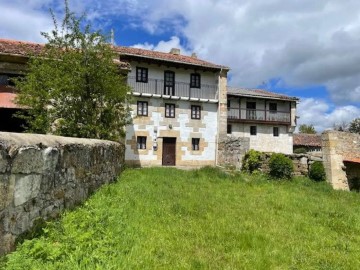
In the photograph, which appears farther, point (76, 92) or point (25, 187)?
point (76, 92)

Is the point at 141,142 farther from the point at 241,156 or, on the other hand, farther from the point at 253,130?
the point at 253,130

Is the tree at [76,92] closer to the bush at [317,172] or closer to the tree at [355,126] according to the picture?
the bush at [317,172]

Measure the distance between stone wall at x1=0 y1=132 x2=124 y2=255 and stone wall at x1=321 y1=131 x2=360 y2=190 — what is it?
556 inches

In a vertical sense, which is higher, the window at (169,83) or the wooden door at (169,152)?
the window at (169,83)

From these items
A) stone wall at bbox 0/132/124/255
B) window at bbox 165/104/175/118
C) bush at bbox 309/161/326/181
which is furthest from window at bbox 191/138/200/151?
stone wall at bbox 0/132/124/255

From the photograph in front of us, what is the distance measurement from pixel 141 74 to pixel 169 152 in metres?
6.13

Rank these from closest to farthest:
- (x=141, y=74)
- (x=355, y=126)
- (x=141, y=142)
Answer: (x=141, y=142), (x=141, y=74), (x=355, y=126)

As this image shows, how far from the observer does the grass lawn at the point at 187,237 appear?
12.6 feet

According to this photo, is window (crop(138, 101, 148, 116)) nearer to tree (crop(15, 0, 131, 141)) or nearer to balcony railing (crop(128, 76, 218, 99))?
balcony railing (crop(128, 76, 218, 99))

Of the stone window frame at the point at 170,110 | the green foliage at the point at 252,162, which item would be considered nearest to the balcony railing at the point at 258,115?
the stone window frame at the point at 170,110

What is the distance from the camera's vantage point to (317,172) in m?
17.0

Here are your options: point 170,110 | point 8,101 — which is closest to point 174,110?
point 170,110

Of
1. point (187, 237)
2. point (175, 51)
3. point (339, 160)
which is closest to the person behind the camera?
point (187, 237)

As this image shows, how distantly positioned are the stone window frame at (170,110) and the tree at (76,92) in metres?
10.9
